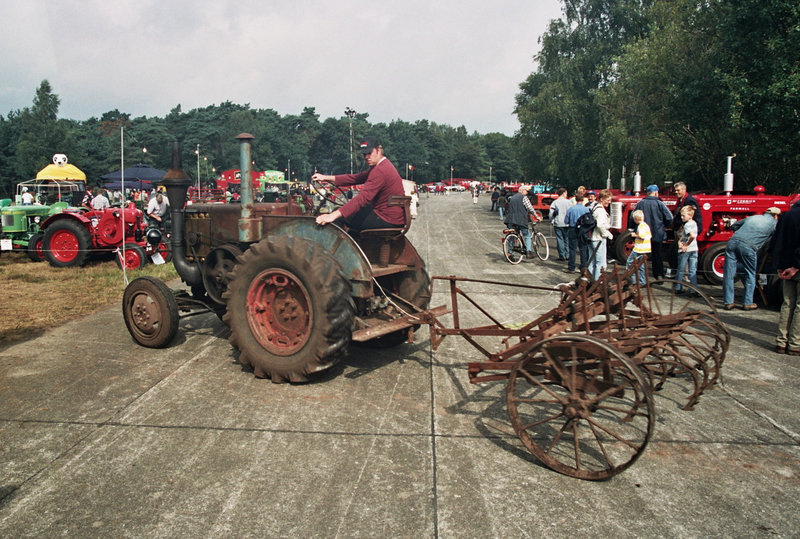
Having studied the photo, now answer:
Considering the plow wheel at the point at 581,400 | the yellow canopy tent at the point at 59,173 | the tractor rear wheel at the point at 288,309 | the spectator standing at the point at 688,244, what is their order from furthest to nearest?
the yellow canopy tent at the point at 59,173
the spectator standing at the point at 688,244
the tractor rear wheel at the point at 288,309
the plow wheel at the point at 581,400

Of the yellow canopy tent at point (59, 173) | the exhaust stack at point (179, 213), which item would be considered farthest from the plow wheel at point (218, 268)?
the yellow canopy tent at point (59, 173)

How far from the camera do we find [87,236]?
1192cm

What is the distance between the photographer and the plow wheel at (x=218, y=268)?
570 cm

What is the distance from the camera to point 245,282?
486 centimetres

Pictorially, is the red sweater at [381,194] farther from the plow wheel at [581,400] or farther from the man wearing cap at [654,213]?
the man wearing cap at [654,213]

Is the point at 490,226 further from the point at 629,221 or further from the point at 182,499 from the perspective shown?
the point at 182,499

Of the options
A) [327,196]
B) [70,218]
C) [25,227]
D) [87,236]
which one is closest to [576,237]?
[327,196]

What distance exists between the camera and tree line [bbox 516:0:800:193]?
15.0 meters

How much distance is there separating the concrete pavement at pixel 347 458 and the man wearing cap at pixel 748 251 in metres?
2.68

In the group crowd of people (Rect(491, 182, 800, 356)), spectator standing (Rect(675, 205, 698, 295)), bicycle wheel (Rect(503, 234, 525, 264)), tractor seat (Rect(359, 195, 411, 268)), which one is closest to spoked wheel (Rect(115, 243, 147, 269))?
tractor seat (Rect(359, 195, 411, 268))

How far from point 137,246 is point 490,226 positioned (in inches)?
611

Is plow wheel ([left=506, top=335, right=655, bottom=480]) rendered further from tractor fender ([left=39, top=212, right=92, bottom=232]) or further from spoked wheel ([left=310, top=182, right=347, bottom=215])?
tractor fender ([left=39, top=212, right=92, bottom=232])

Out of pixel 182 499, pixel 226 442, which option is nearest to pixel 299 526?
pixel 182 499

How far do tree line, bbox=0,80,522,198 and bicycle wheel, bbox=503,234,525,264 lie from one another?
18567 millimetres
